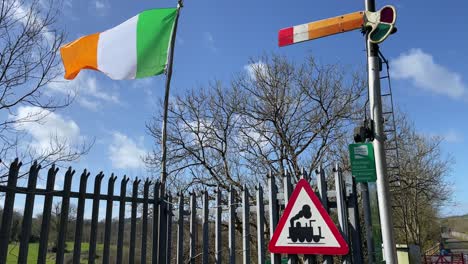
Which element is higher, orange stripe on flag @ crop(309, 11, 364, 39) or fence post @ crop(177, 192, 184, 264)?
orange stripe on flag @ crop(309, 11, 364, 39)

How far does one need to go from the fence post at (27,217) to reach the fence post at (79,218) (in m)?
0.57

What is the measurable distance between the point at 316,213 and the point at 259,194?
→ 0.87 m

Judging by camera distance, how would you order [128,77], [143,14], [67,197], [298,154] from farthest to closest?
[298,154] → [143,14] → [128,77] → [67,197]

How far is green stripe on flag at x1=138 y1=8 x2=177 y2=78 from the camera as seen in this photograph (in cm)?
704

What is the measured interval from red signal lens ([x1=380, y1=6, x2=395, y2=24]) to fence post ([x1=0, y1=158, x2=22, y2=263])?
457 cm

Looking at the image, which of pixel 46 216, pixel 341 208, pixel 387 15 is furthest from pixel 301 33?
pixel 46 216

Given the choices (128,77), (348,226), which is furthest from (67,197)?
(348,226)

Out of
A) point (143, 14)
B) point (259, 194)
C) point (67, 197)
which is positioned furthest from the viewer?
point (143, 14)

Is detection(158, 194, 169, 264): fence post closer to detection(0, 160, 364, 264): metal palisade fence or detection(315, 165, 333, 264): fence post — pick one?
detection(0, 160, 364, 264): metal palisade fence

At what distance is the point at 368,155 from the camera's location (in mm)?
4480

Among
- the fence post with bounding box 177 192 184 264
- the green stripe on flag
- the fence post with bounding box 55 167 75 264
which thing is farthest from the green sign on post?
the green stripe on flag

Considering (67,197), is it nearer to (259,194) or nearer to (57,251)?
(57,251)

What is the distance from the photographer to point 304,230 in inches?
177

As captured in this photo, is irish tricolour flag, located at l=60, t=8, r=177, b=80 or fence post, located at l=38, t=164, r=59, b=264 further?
irish tricolour flag, located at l=60, t=8, r=177, b=80
